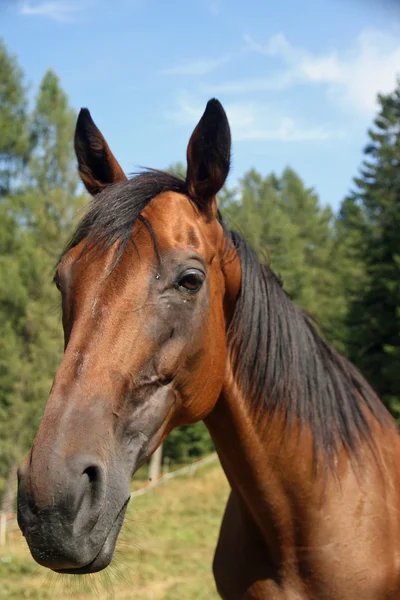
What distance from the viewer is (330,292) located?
3800 centimetres

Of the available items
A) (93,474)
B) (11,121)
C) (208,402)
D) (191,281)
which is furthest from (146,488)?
(93,474)

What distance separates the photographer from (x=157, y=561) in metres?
9.12

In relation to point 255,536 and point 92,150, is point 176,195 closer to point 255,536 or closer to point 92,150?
point 92,150

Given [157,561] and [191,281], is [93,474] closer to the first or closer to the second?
[191,281]

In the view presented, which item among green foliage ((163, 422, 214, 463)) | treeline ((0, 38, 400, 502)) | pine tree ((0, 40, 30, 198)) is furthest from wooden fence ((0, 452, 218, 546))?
pine tree ((0, 40, 30, 198))

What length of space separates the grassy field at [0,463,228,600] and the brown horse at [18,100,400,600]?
0.51 meters

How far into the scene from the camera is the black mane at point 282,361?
95.3 inches

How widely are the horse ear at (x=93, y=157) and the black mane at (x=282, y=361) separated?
0.77ft

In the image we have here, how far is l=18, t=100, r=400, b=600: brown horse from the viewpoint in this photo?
5.27 feet

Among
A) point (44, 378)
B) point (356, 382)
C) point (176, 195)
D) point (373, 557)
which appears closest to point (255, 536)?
point (373, 557)

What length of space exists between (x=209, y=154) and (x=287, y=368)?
103 centimetres

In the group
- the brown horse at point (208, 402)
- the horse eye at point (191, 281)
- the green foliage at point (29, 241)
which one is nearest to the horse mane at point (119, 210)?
the brown horse at point (208, 402)

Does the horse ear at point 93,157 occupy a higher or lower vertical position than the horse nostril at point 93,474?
higher

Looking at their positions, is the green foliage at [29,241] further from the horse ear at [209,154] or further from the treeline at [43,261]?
the horse ear at [209,154]
